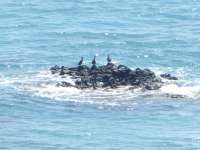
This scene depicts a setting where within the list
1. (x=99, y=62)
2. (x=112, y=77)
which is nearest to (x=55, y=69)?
(x=99, y=62)

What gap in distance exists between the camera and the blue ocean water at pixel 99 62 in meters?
64.9

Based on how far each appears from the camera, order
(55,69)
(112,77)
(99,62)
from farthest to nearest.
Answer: (99,62), (55,69), (112,77)

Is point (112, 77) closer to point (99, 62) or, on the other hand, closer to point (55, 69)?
point (55, 69)

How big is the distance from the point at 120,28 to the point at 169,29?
4614mm

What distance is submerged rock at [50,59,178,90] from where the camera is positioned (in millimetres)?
77562

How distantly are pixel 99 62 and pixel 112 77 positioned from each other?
366 inches

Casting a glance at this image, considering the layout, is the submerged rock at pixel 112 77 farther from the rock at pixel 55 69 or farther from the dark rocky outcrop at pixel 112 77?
the rock at pixel 55 69

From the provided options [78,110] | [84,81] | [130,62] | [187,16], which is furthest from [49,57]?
[187,16]

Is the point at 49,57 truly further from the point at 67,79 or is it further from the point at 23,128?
the point at 23,128

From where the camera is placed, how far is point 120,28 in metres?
105

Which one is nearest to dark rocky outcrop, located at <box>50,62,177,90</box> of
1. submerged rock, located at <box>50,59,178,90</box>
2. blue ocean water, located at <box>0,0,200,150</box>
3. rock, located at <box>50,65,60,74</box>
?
submerged rock, located at <box>50,59,178,90</box>

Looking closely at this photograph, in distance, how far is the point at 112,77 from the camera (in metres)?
78.8

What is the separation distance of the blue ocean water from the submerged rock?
1.07 meters

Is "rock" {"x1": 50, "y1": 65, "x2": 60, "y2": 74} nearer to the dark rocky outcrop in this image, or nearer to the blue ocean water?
the blue ocean water
